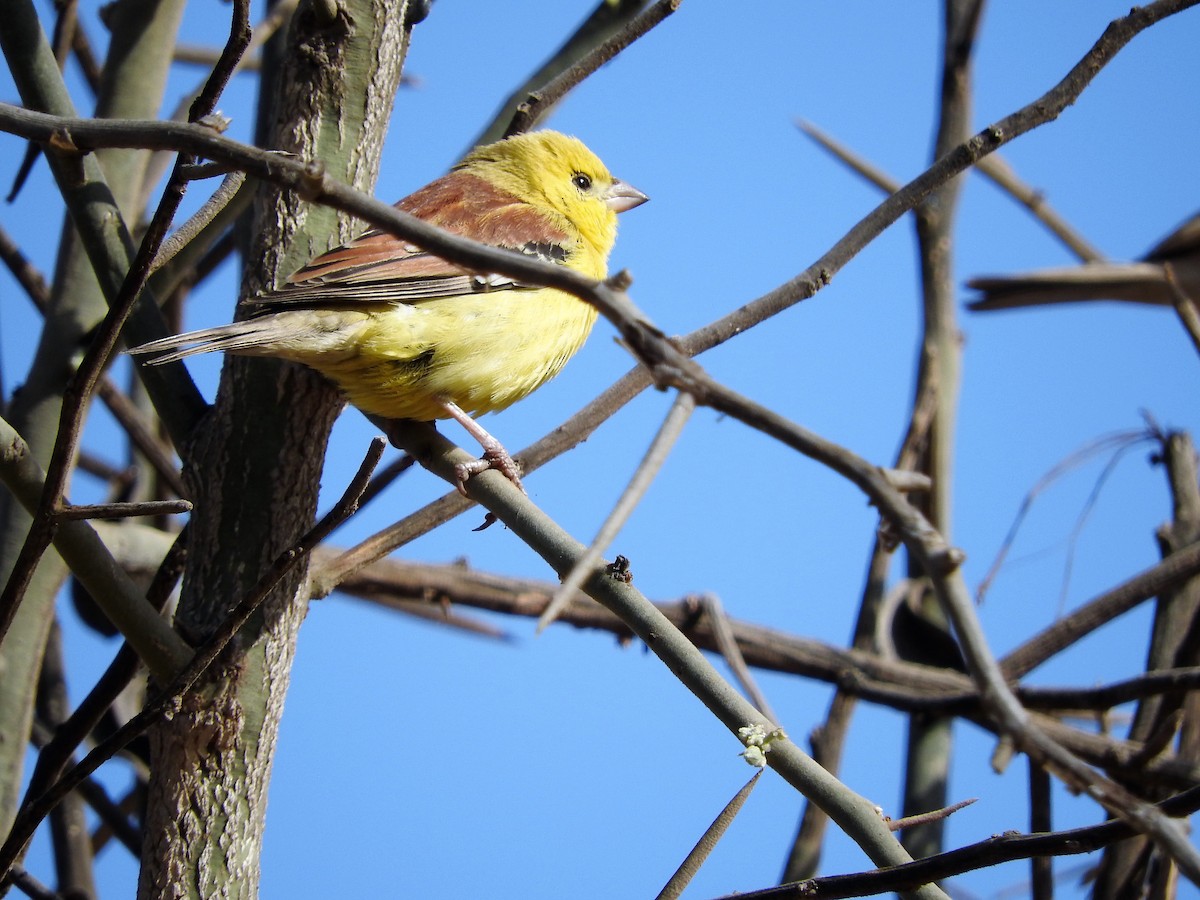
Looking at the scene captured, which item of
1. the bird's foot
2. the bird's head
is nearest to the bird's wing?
the bird's head

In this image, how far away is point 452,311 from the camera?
375 centimetres

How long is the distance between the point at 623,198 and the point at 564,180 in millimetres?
270

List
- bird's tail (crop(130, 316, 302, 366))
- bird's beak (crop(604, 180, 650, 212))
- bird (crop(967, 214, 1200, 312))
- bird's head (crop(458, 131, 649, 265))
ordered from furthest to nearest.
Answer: bird (crop(967, 214, 1200, 312)), bird's beak (crop(604, 180, 650, 212)), bird's head (crop(458, 131, 649, 265)), bird's tail (crop(130, 316, 302, 366))

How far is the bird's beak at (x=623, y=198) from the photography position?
5043mm

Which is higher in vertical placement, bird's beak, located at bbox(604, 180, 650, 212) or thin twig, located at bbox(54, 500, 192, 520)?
bird's beak, located at bbox(604, 180, 650, 212)

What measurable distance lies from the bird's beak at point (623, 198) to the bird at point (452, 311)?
0.08 meters

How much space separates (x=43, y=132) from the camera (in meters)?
1.88

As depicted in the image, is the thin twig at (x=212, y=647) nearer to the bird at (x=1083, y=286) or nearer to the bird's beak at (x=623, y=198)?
the bird's beak at (x=623, y=198)

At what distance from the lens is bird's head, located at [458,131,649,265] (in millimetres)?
4863

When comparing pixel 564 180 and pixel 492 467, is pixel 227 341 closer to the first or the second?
pixel 492 467

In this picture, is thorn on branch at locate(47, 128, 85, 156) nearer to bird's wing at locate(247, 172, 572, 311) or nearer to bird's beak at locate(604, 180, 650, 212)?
bird's wing at locate(247, 172, 572, 311)

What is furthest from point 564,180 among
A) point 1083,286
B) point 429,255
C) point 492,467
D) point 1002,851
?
point 1002,851

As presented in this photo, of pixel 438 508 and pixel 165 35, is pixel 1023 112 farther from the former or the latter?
pixel 165 35

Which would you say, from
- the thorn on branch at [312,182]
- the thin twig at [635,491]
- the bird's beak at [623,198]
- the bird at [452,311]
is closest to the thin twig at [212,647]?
the bird at [452,311]
